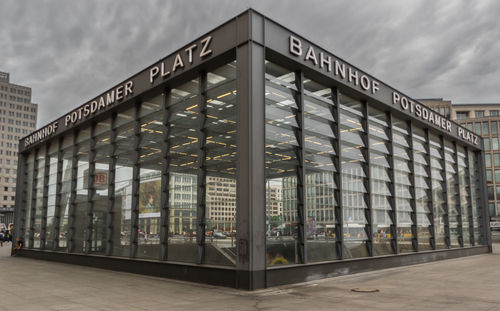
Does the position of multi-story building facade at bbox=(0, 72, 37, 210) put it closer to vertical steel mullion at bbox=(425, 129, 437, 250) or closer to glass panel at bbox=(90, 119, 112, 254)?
glass panel at bbox=(90, 119, 112, 254)

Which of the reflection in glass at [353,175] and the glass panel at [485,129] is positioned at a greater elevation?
the glass panel at [485,129]

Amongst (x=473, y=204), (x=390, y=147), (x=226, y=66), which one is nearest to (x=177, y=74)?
(x=226, y=66)

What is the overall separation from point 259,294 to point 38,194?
25.4 m

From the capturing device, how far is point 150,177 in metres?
19.6

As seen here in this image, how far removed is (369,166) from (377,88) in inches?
Answer: 167

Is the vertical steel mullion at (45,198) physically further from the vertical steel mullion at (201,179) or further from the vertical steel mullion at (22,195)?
the vertical steel mullion at (201,179)

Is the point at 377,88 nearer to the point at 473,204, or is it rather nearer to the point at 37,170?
the point at 473,204

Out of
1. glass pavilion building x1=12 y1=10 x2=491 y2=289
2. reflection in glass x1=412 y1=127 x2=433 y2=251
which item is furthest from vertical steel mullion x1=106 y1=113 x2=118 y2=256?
reflection in glass x1=412 y1=127 x2=433 y2=251

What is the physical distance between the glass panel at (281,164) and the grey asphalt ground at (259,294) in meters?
1.65

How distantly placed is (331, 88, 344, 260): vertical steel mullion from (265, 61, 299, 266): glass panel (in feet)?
9.83

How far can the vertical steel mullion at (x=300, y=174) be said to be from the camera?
51.0 ft

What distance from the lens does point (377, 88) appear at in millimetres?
21094

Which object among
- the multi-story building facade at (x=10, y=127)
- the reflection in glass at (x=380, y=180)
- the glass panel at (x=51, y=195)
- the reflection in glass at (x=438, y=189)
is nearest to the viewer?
the reflection in glass at (x=380, y=180)

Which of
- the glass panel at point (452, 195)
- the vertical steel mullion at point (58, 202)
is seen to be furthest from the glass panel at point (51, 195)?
the glass panel at point (452, 195)
